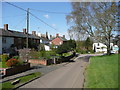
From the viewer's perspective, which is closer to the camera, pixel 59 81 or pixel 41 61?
pixel 59 81

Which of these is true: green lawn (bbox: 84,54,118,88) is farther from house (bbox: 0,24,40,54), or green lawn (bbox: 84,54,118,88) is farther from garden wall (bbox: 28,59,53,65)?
house (bbox: 0,24,40,54)

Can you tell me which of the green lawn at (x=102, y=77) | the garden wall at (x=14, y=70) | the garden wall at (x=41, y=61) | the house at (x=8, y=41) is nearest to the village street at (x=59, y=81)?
the green lawn at (x=102, y=77)

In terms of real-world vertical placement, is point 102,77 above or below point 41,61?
above

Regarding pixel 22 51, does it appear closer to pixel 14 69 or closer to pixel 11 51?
pixel 14 69

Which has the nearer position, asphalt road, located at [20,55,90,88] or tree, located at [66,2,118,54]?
asphalt road, located at [20,55,90,88]

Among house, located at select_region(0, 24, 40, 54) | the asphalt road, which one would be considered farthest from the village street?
house, located at select_region(0, 24, 40, 54)

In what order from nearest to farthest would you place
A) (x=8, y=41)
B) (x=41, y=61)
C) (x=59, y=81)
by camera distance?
(x=59, y=81)
(x=41, y=61)
(x=8, y=41)

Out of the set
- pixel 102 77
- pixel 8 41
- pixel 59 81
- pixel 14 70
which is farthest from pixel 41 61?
pixel 8 41

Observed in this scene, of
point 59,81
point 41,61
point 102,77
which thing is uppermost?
point 102,77

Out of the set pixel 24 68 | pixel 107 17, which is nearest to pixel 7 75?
pixel 24 68

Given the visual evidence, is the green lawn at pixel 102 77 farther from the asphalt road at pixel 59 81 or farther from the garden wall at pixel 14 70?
the garden wall at pixel 14 70

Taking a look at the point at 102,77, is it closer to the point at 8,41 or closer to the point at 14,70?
the point at 14,70

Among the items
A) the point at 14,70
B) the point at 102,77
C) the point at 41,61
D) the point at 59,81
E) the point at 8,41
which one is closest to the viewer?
the point at 102,77

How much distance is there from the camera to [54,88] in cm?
1095
